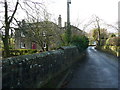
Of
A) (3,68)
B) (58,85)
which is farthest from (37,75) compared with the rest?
(3,68)

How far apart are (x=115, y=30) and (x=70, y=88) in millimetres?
35766

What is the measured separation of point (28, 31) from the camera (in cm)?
1017

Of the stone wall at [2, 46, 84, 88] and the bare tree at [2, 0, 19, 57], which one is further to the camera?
the bare tree at [2, 0, 19, 57]

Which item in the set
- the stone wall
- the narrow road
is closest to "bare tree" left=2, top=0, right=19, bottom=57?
the stone wall

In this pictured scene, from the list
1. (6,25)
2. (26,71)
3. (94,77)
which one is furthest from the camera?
(6,25)

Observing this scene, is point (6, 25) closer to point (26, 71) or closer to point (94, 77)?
point (26, 71)

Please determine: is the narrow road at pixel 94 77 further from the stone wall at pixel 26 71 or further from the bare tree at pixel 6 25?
the bare tree at pixel 6 25

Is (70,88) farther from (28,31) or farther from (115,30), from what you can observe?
(115,30)

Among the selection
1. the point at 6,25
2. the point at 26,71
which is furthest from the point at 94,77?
the point at 6,25

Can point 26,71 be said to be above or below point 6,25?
below

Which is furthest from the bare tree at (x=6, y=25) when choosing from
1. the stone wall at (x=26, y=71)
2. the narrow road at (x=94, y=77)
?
the narrow road at (x=94, y=77)

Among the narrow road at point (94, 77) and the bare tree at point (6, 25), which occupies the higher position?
the bare tree at point (6, 25)

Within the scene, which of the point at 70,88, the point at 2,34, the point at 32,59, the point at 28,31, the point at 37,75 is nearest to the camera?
the point at 32,59

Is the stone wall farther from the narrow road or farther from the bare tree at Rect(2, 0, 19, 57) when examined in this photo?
the bare tree at Rect(2, 0, 19, 57)
